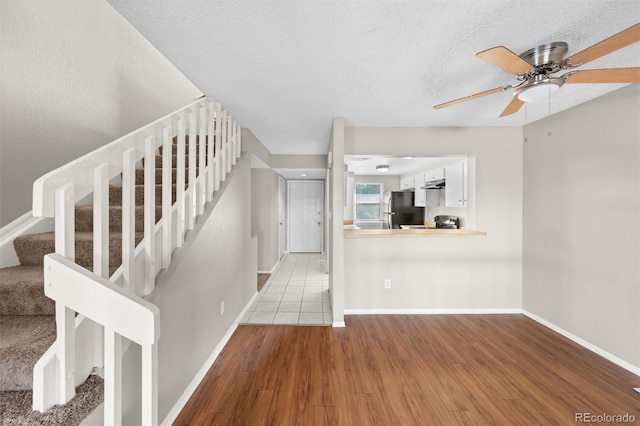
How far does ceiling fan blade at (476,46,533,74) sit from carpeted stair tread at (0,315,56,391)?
95.5 inches

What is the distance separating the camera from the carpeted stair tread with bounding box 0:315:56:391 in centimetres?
98

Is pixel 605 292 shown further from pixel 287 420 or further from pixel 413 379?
pixel 287 420

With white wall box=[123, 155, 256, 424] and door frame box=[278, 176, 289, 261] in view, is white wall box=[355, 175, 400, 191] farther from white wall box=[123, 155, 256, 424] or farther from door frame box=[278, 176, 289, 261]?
white wall box=[123, 155, 256, 424]

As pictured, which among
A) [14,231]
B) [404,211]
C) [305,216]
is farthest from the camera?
[305,216]

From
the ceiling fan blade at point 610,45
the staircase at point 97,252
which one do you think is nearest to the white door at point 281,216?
the staircase at point 97,252

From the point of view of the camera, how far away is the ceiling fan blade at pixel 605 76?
140 centimetres

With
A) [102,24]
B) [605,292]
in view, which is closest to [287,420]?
[605,292]

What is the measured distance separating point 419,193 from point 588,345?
138 inches

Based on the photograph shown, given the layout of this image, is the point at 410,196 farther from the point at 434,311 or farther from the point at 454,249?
the point at 434,311

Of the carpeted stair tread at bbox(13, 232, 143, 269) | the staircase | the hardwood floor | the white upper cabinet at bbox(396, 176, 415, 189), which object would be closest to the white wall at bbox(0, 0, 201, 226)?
the carpeted stair tread at bbox(13, 232, 143, 269)

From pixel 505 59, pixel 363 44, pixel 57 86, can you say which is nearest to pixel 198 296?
pixel 57 86

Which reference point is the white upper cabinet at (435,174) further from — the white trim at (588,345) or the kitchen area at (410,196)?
the white trim at (588,345)

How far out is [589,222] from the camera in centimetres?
240

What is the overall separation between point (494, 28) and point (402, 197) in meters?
4.50
